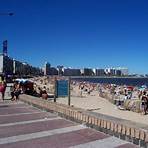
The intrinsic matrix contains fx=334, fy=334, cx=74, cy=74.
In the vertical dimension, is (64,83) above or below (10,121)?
above

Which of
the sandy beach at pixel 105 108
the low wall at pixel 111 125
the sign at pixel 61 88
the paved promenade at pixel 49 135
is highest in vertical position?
the sign at pixel 61 88

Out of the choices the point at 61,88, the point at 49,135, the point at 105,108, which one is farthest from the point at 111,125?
the point at 105,108

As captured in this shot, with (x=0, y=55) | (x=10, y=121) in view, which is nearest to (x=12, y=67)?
(x=0, y=55)

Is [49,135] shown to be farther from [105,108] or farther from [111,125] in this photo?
[105,108]

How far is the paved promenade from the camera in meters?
7.59

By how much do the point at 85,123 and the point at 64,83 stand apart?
4.74 meters

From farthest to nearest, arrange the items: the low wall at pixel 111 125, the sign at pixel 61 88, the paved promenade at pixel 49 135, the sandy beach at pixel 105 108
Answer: the sandy beach at pixel 105 108 → the sign at pixel 61 88 → the paved promenade at pixel 49 135 → the low wall at pixel 111 125

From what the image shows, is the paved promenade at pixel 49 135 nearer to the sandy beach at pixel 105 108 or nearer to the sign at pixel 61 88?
the sign at pixel 61 88

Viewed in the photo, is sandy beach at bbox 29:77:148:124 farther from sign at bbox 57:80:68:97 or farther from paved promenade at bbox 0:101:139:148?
paved promenade at bbox 0:101:139:148

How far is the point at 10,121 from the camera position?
35.2ft

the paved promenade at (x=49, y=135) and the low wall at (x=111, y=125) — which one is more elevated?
the low wall at (x=111, y=125)

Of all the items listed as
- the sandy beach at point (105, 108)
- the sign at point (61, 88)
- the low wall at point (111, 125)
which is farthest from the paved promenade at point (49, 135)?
the sandy beach at point (105, 108)

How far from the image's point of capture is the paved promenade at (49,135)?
24.9 ft

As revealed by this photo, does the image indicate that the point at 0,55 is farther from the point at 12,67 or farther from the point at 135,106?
the point at 135,106
